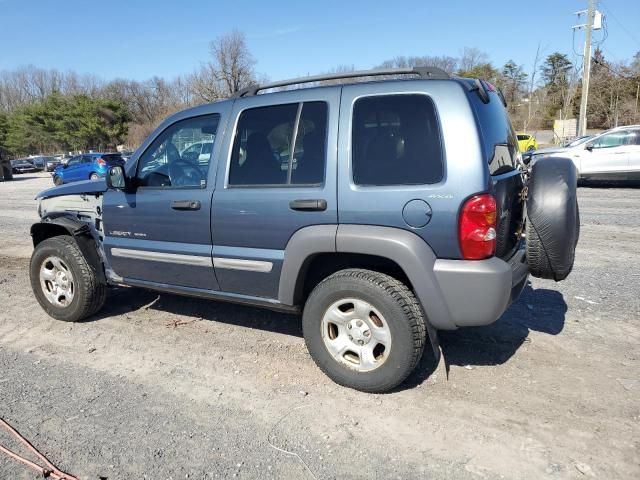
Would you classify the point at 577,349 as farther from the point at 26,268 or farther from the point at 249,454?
the point at 26,268

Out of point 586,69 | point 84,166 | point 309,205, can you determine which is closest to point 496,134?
point 309,205

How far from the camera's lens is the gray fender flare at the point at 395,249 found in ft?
9.37

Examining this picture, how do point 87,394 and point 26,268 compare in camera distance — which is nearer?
point 87,394

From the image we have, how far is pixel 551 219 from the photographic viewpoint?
3064 mm

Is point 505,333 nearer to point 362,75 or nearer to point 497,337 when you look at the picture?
point 497,337

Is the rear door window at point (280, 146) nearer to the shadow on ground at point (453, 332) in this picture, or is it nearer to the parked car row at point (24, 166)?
the shadow on ground at point (453, 332)

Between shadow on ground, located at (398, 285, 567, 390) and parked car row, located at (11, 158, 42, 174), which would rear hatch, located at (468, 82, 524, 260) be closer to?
shadow on ground, located at (398, 285, 567, 390)

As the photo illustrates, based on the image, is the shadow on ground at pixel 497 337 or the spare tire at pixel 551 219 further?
the shadow on ground at pixel 497 337

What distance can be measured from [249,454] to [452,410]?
4.11 feet

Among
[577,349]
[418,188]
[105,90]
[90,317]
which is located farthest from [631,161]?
[105,90]

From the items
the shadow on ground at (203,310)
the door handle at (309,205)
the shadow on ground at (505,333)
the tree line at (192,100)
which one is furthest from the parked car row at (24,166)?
the shadow on ground at (505,333)

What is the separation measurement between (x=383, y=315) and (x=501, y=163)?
124 cm

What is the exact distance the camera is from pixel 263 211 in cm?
334

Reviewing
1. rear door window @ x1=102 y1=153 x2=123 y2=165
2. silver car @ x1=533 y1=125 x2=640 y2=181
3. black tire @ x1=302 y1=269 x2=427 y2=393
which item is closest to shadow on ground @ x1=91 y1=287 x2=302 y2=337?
black tire @ x1=302 y1=269 x2=427 y2=393
